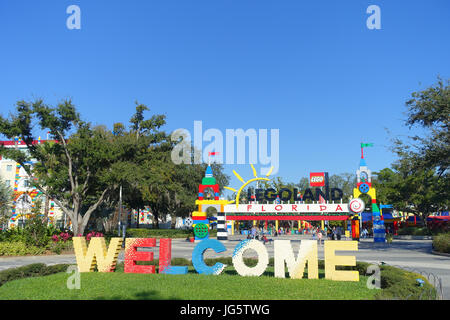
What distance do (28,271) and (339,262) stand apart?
1224cm

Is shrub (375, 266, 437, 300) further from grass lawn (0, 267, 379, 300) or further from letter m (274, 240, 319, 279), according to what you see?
letter m (274, 240, 319, 279)

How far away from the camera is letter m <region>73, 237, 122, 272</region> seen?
1441 centimetres

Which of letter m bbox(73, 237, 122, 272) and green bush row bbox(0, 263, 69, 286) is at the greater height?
letter m bbox(73, 237, 122, 272)

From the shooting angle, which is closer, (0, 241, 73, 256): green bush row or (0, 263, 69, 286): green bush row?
(0, 263, 69, 286): green bush row

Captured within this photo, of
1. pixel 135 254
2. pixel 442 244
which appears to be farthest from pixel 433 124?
pixel 135 254

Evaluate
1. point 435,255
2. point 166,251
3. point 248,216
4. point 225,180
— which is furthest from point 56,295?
point 225,180

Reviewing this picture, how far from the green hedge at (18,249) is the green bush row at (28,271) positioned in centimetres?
1288

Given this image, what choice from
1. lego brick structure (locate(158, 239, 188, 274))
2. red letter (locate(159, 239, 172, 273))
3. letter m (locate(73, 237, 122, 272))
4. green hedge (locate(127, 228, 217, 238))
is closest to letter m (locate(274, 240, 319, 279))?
lego brick structure (locate(158, 239, 188, 274))

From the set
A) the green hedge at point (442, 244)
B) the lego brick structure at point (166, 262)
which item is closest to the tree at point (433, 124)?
the green hedge at point (442, 244)

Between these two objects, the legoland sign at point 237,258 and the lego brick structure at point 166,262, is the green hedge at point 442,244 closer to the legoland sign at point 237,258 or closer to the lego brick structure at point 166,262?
the legoland sign at point 237,258

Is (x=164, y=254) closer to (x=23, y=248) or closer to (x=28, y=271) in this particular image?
(x=28, y=271)

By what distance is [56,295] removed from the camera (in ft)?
34.4
